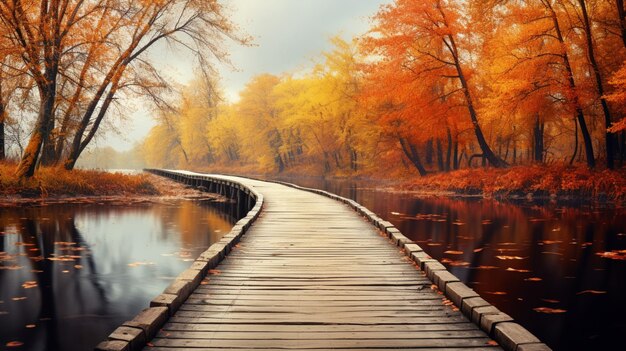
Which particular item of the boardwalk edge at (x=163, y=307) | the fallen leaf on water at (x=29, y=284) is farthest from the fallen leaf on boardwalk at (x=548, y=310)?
the fallen leaf on water at (x=29, y=284)

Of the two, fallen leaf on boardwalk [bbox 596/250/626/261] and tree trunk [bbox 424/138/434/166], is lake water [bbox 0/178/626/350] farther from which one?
tree trunk [bbox 424/138/434/166]

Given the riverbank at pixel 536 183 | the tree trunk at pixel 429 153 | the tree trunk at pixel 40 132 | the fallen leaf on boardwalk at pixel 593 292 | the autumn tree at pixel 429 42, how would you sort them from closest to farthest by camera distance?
the fallen leaf on boardwalk at pixel 593 292, the tree trunk at pixel 40 132, the riverbank at pixel 536 183, the autumn tree at pixel 429 42, the tree trunk at pixel 429 153

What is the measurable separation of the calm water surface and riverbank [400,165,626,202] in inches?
73.6

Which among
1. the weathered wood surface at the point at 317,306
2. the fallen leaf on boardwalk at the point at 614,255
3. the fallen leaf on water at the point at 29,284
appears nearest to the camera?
the weathered wood surface at the point at 317,306

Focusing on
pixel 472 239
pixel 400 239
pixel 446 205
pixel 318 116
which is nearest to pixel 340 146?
pixel 318 116

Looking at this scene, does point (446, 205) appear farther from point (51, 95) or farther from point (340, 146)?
point (340, 146)

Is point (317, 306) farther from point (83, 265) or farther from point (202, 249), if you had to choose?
point (202, 249)

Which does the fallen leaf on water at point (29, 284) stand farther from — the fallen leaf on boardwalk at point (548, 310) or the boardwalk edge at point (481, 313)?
the fallen leaf on boardwalk at point (548, 310)

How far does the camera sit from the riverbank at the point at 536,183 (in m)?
21.2

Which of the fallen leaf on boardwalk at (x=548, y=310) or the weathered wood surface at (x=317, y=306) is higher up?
the weathered wood surface at (x=317, y=306)

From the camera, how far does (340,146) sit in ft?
157

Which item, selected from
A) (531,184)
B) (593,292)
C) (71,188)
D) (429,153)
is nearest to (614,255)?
(593,292)

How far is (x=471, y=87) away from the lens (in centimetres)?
2873

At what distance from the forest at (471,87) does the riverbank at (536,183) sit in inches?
42.6
